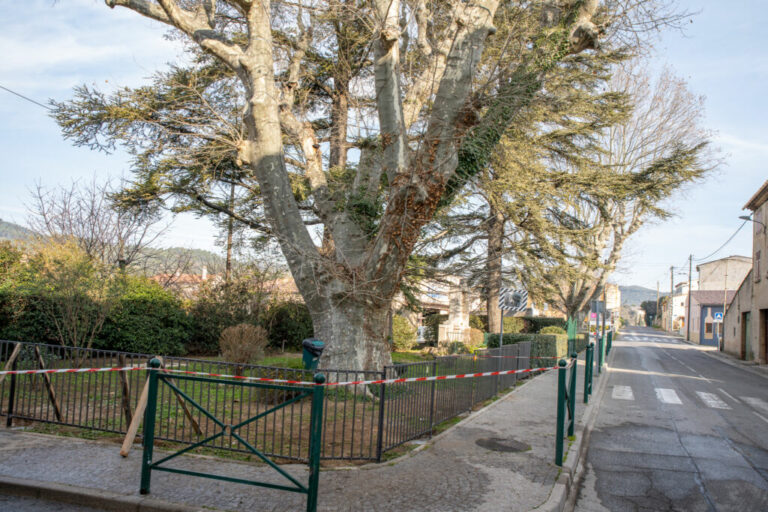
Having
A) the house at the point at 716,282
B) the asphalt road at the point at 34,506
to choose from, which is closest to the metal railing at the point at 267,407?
the asphalt road at the point at 34,506

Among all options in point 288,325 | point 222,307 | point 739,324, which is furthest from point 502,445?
point 739,324

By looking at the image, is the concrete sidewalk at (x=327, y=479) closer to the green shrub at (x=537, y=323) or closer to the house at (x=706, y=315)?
the green shrub at (x=537, y=323)

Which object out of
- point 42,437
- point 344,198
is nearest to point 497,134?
point 344,198

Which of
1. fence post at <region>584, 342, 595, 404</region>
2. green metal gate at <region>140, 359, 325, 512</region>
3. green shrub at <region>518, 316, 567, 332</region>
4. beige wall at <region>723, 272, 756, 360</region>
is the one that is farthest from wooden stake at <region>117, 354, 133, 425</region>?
beige wall at <region>723, 272, 756, 360</region>

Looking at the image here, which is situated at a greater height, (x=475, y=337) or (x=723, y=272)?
(x=723, y=272)

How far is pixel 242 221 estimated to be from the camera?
16156mm

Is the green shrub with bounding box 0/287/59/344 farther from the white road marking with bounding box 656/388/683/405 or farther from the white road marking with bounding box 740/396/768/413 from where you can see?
the white road marking with bounding box 740/396/768/413

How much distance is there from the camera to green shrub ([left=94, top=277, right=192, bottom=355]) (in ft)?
47.6

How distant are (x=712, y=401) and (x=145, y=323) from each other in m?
15.7

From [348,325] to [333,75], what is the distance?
9330 millimetres

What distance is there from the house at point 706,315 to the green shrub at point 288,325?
157ft

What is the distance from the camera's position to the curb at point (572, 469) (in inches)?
195

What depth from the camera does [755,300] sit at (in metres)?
27.6

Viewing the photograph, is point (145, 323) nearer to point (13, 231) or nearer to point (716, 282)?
point (13, 231)
